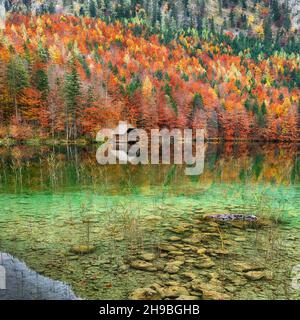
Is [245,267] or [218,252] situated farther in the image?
[218,252]

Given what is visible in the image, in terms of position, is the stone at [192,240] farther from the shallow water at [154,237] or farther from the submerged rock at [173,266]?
the submerged rock at [173,266]

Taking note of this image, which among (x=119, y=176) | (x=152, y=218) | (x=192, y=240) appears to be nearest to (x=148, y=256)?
(x=192, y=240)

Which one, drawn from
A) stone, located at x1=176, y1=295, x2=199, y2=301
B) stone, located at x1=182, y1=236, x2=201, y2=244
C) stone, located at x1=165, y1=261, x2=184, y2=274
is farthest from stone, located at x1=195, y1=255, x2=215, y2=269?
stone, located at x1=176, y1=295, x2=199, y2=301

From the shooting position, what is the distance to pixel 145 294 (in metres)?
7.05

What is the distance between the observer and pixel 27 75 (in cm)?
5738

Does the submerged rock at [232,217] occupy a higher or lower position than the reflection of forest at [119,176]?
higher

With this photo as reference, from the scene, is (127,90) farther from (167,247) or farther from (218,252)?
(218,252)

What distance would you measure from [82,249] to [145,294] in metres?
2.74

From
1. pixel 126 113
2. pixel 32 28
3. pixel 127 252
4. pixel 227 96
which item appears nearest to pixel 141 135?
pixel 126 113

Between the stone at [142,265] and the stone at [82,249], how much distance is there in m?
1.28

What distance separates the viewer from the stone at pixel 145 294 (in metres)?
6.93

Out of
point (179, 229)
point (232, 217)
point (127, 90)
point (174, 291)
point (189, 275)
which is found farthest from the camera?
point (127, 90)

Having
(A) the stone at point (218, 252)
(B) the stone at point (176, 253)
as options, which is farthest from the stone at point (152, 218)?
(A) the stone at point (218, 252)

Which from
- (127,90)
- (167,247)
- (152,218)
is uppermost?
(127,90)
